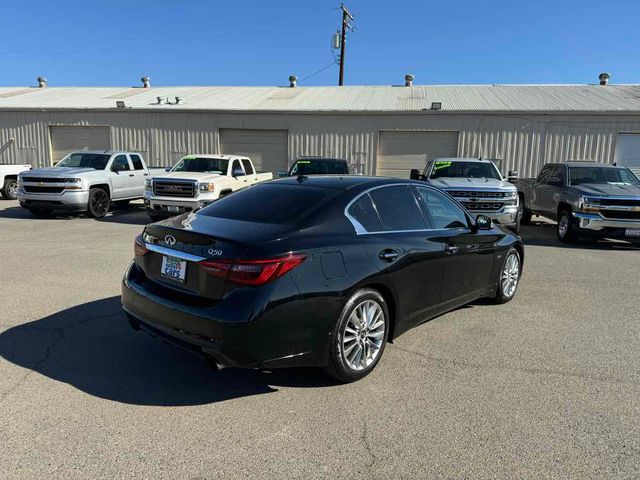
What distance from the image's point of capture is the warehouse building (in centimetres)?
1959

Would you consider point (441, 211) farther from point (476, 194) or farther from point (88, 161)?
point (88, 161)

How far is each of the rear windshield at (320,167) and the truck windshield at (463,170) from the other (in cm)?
275

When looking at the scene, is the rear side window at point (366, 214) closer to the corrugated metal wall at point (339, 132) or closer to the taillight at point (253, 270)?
the taillight at point (253, 270)

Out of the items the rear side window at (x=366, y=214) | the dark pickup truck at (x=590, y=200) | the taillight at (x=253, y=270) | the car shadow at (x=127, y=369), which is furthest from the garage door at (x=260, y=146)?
the taillight at (x=253, y=270)

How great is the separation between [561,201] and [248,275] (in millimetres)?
10740

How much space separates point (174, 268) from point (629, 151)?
2097 centimetres

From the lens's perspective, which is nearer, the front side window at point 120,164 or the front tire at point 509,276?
the front tire at point 509,276

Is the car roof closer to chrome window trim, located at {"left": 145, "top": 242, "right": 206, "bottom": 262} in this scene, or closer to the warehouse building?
chrome window trim, located at {"left": 145, "top": 242, "right": 206, "bottom": 262}

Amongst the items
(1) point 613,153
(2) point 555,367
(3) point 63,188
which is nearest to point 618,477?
(2) point 555,367

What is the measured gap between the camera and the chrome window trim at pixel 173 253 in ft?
11.4

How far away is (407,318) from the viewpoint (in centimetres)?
432

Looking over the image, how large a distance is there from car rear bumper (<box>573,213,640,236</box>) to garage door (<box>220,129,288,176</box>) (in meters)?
13.0

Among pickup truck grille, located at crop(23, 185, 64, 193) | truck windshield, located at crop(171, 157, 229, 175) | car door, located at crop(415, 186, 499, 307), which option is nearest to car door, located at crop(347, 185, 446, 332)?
car door, located at crop(415, 186, 499, 307)

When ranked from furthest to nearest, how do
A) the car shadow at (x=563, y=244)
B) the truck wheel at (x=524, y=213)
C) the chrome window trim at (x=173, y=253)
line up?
the truck wheel at (x=524, y=213), the car shadow at (x=563, y=244), the chrome window trim at (x=173, y=253)
